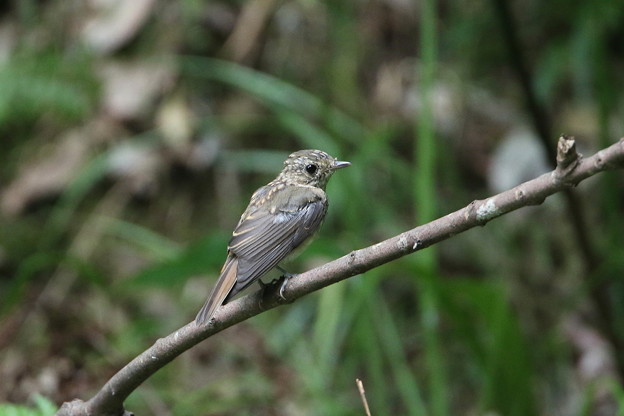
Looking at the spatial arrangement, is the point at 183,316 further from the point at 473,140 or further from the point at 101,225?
the point at 473,140

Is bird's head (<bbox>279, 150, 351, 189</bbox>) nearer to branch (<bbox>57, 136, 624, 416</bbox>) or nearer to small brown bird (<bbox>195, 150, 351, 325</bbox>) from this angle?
small brown bird (<bbox>195, 150, 351, 325</bbox>)

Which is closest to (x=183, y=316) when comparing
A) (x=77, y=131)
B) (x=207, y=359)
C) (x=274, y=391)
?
(x=207, y=359)

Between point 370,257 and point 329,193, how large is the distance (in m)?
3.04

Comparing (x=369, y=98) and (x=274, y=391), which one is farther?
(x=369, y=98)

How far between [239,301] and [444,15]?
15.3ft

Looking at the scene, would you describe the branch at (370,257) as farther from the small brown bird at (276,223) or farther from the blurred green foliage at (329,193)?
the blurred green foliage at (329,193)

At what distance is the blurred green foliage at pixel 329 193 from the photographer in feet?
13.8

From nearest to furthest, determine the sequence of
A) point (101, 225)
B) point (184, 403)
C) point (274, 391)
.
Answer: point (184, 403), point (274, 391), point (101, 225)

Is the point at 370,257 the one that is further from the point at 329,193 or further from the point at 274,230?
the point at 329,193

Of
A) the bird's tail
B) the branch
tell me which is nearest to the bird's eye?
the bird's tail

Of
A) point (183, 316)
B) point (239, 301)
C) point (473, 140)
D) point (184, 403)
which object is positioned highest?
point (473, 140)

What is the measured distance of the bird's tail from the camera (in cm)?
225

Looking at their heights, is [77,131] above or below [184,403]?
above

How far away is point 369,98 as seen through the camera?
20.7 ft
